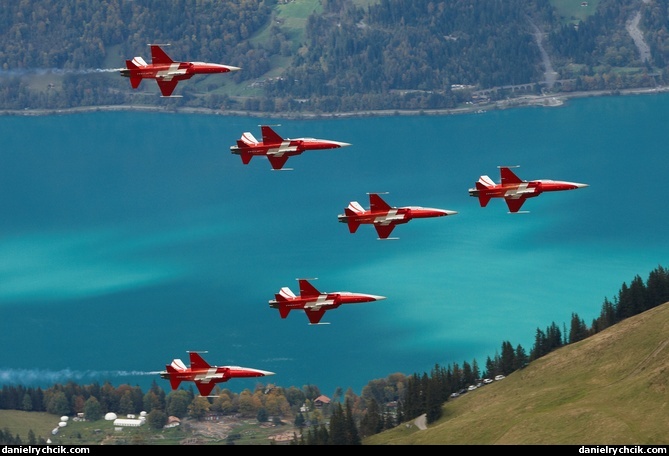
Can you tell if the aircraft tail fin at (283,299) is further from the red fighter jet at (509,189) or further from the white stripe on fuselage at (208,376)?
the red fighter jet at (509,189)

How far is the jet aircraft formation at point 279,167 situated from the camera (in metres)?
171

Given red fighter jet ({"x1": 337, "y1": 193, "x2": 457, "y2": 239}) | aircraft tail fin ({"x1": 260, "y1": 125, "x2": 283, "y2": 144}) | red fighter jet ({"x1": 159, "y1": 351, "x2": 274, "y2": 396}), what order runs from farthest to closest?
red fighter jet ({"x1": 337, "y1": 193, "x2": 457, "y2": 239}) → aircraft tail fin ({"x1": 260, "y1": 125, "x2": 283, "y2": 144}) → red fighter jet ({"x1": 159, "y1": 351, "x2": 274, "y2": 396})

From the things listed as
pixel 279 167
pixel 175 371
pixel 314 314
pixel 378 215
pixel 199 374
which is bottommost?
pixel 199 374

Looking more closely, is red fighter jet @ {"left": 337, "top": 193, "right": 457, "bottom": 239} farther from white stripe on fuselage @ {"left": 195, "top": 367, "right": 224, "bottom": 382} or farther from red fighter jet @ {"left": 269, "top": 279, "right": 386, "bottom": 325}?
white stripe on fuselage @ {"left": 195, "top": 367, "right": 224, "bottom": 382}

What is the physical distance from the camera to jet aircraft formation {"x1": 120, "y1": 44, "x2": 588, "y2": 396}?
6722 inches

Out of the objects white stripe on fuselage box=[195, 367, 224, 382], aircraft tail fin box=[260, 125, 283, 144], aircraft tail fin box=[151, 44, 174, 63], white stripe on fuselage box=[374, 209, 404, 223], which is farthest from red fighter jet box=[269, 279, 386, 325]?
aircraft tail fin box=[151, 44, 174, 63]

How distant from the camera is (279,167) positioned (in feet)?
591

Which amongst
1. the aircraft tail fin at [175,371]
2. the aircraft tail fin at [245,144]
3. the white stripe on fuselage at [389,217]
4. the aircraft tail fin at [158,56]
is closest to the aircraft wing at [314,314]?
the white stripe on fuselage at [389,217]

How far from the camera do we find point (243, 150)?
17750 centimetres

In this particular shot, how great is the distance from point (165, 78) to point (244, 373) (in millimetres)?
38331

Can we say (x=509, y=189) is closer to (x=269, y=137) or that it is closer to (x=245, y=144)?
(x=269, y=137)

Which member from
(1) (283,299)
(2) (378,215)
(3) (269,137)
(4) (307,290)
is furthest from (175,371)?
(2) (378,215)
